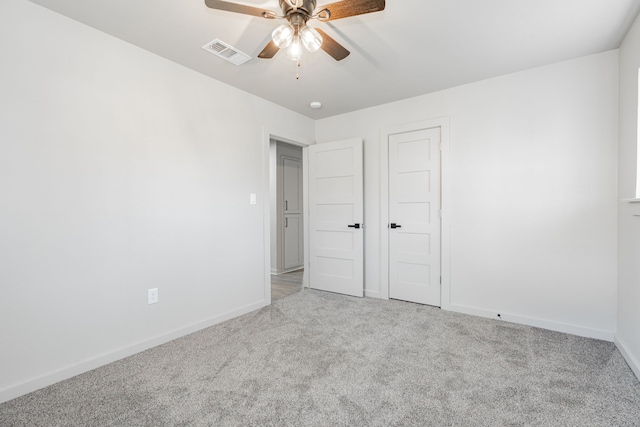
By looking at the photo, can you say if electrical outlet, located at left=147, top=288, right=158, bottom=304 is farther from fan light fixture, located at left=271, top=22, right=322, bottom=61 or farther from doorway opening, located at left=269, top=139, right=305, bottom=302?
doorway opening, located at left=269, top=139, right=305, bottom=302

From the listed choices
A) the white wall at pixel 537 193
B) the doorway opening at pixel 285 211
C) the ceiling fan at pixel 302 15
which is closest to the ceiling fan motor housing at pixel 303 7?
the ceiling fan at pixel 302 15

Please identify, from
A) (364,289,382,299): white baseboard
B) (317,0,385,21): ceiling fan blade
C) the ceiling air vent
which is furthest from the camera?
(364,289,382,299): white baseboard

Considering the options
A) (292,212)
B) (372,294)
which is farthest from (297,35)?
(292,212)

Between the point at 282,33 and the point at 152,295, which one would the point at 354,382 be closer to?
the point at 152,295

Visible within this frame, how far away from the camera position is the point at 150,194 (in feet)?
8.11

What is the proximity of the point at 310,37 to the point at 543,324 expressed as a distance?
3154mm

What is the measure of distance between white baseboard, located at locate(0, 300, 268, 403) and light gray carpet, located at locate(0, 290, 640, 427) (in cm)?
7

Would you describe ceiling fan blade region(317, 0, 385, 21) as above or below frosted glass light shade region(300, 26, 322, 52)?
above

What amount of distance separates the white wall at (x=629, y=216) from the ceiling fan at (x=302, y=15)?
209cm

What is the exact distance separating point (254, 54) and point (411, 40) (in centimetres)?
129

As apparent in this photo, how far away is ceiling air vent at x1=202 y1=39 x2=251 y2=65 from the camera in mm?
2352

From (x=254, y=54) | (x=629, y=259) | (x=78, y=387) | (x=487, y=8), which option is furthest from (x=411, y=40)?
(x=78, y=387)

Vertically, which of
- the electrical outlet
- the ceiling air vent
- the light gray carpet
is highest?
the ceiling air vent

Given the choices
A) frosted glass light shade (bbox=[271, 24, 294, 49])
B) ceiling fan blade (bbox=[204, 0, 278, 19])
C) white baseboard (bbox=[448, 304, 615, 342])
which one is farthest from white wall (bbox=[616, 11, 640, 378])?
ceiling fan blade (bbox=[204, 0, 278, 19])
